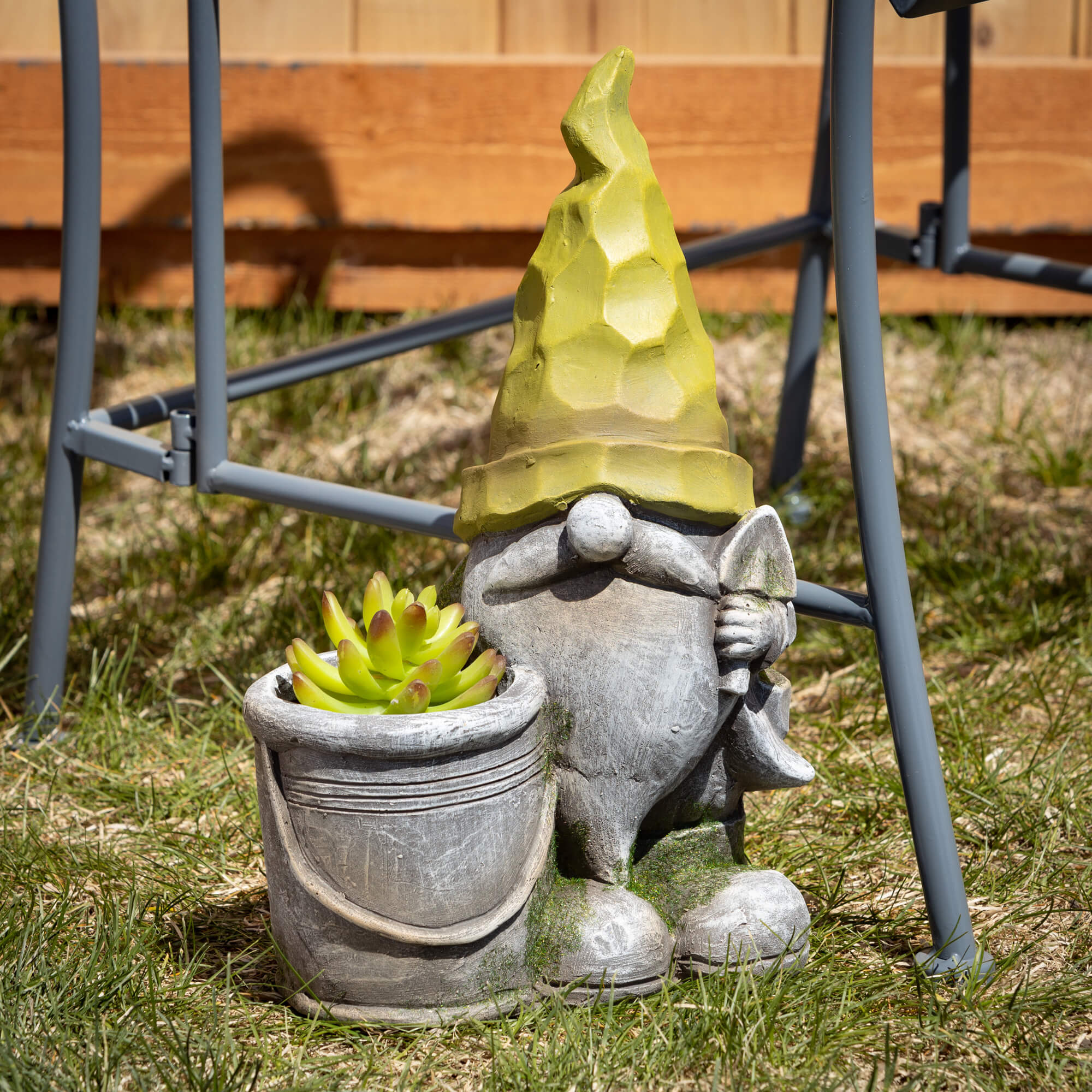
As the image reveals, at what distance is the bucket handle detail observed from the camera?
1.09m

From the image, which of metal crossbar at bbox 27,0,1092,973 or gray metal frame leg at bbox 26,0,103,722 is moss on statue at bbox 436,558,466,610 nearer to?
metal crossbar at bbox 27,0,1092,973

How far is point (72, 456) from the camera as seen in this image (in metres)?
1.81

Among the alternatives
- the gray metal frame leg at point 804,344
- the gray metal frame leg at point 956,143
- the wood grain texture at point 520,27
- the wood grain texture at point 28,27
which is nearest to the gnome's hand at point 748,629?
the gray metal frame leg at point 956,143

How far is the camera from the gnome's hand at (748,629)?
115cm

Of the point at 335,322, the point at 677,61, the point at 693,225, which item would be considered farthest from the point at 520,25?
the point at 335,322

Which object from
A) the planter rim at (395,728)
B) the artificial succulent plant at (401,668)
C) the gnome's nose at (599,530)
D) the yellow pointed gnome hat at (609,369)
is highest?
the yellow pointed gnome hat at (609,369)

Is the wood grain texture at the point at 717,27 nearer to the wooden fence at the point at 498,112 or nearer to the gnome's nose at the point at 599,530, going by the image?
the wooden fence at the point at 498,112

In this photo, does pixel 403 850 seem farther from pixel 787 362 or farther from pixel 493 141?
pixel 493 141

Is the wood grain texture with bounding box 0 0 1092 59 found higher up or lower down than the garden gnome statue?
higher up


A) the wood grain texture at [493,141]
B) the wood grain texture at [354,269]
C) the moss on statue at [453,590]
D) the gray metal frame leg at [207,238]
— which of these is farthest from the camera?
the wood grain texture at [354,269]

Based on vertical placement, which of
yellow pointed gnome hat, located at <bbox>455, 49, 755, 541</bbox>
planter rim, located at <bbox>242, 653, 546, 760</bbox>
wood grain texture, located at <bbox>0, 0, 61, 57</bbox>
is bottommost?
planter rim, located at <bbox>242, 653, 546, 760</bbox>

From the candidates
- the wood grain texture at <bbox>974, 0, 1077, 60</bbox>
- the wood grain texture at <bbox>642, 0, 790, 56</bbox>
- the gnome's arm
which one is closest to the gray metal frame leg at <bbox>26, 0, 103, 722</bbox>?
the gnome's arm

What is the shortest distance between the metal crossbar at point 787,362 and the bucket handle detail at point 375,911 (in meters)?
0.39

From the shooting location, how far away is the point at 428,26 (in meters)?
2.81
